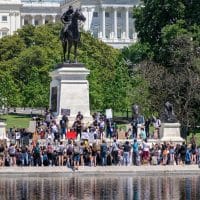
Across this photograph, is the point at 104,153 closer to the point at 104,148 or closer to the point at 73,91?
the point at 104,148

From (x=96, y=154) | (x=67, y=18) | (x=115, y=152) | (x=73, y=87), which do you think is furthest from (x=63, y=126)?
(x=67, y=18)

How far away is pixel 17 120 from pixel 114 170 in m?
59.1

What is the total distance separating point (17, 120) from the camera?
378 ft

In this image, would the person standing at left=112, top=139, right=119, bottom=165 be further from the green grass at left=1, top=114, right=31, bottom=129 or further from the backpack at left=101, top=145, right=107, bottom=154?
the green grass at left=1, top=114, right=31, bottom=129

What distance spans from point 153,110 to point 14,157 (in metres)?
35.2

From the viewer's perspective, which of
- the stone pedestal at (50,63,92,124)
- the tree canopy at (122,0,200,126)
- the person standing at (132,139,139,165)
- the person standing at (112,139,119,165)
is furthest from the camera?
the tree canopy at (122,0,200,126)

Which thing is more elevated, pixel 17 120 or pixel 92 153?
pixel 17 120

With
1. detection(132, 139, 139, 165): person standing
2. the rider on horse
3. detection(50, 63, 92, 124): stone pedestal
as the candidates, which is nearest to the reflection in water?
detection(132, 139, 139, 165): person standing

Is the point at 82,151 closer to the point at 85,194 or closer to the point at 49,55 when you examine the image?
the point at 85,194

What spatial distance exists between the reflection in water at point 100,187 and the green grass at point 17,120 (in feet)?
164

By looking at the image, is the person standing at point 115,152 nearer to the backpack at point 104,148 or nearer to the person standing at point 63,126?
the backpack at point 104,148

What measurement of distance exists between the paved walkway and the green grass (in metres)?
45.9

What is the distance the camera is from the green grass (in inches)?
4139

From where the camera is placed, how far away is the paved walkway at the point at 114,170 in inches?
2191
